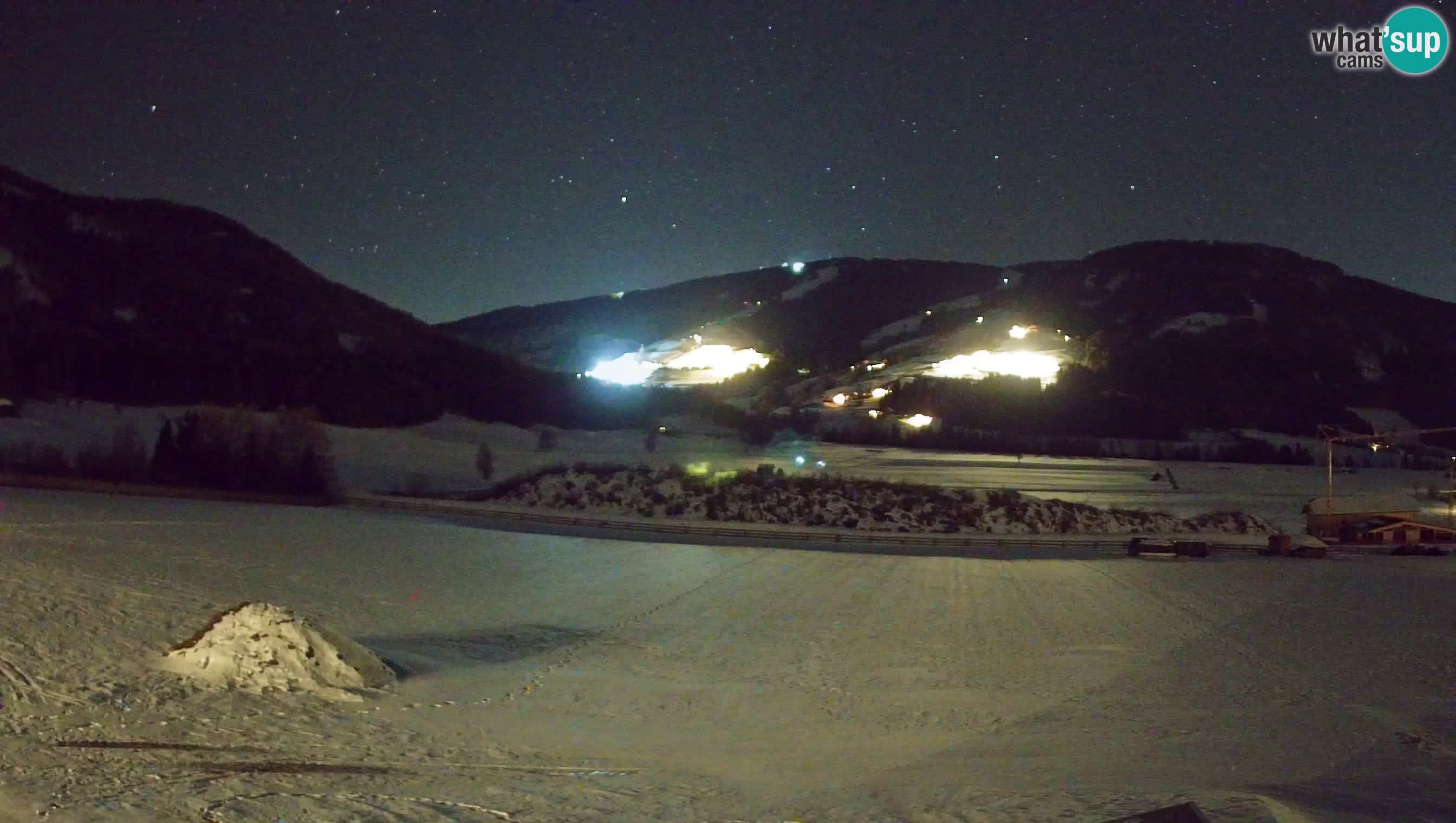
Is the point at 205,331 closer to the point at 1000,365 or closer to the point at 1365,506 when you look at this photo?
the point at 1365,506

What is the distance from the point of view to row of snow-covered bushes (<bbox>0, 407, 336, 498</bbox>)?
37.7 m

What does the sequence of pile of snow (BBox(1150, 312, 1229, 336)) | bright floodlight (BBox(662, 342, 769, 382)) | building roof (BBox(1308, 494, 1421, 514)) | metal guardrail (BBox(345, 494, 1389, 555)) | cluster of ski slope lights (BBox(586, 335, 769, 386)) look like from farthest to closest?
pile of snow (BBox(1150, 312, 1229, 336))
bright floodlight (BBox(662, 342, 769, 382))
cluster of ski slope lights (BBox(586, 335, 769, 386))
building roof (BBox(1308, 494, 1421, 514))
metal guardrail (BBox(345, 494, 1389, 555))

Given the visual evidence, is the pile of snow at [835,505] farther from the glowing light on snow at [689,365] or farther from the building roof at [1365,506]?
the glowing light on snow at [689,365]

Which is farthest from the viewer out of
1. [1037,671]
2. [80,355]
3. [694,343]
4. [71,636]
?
[694,343]

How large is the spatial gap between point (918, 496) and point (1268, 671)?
2448 cm

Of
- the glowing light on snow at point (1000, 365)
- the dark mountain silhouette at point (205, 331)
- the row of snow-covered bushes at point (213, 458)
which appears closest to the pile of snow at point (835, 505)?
the row of snow-covered bushes at point (213, 458)

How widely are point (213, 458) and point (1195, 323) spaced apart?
456 feet

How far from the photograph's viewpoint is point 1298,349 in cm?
13738

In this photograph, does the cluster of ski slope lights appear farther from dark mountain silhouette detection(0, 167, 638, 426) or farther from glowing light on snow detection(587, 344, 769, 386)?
dark mountain silhouette detection(0, 167, 638, 426)

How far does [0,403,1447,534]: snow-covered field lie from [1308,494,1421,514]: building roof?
953 millimetres

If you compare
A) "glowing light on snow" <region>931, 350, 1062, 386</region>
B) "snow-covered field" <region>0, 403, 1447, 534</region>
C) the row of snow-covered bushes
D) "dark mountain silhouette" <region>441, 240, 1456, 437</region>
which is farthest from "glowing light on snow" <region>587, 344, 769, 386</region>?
the row of snow-covered bushes

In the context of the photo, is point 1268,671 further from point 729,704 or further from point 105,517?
point 105,517

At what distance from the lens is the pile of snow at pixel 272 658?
479 inches

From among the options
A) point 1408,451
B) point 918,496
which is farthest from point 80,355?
point 1408,451
